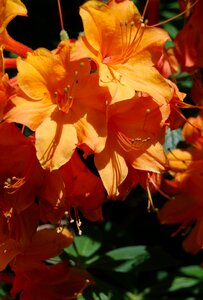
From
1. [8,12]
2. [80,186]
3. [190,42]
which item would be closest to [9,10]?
[8,12]

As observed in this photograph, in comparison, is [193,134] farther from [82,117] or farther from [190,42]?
[82,117]

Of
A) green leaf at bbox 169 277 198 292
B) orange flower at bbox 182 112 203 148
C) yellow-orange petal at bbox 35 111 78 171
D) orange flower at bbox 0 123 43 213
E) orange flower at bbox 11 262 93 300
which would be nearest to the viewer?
yellow-orange petal at bbox 35 111 78 171

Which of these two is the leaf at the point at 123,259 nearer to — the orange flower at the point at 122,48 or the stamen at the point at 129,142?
the stamen at the point at 129,142

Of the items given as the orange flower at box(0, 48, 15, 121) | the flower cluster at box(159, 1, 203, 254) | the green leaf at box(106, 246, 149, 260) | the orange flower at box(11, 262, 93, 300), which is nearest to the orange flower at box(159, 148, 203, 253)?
the flower cluster at box(159, 1, 203, 254)

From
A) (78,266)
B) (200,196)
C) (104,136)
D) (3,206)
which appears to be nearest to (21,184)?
(3,206)

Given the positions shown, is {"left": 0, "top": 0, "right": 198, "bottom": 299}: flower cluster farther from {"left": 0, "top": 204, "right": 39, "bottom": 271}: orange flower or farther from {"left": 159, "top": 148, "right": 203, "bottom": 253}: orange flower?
{"left": 159, "top": 148, "right": 203, "bottom": 253}: orange flower

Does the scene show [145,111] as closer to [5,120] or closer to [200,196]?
[5,120]

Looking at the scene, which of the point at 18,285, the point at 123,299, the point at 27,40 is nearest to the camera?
the point at 18,285
